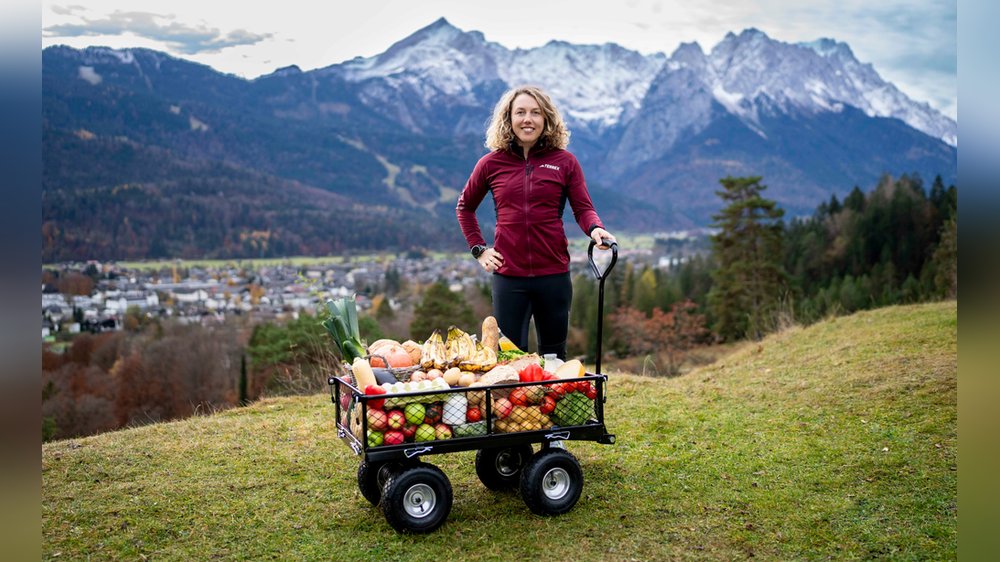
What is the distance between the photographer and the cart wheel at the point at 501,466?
15.9 ft

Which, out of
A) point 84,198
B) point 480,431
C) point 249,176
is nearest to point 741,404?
point 480,431

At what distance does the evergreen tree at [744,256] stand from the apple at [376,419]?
129ft

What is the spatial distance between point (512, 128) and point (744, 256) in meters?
40.2

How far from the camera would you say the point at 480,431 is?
4.15 meters

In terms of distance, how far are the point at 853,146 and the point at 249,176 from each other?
5365 inches

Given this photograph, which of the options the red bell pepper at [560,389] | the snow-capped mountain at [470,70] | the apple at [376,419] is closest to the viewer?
the apple at [376,419]

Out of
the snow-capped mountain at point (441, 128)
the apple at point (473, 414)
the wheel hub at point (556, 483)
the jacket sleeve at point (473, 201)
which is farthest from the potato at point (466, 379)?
the snow-capped mountain at point (441, 128)

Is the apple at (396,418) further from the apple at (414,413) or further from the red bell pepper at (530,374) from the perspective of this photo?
the red bell pepper at (530,374)

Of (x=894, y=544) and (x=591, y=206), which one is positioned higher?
(x=591, y=206)

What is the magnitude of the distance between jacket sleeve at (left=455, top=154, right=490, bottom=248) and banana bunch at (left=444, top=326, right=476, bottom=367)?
60 cm

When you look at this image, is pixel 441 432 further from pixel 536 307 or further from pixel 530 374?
pixel 536 307

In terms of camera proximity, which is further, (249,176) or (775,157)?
(775,157)

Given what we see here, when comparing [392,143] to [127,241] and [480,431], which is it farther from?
[480,431]

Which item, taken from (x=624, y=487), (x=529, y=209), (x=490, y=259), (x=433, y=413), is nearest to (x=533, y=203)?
(x=529, y=209)
